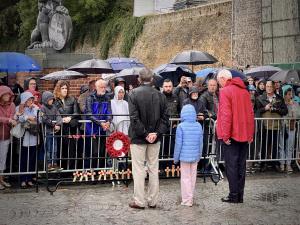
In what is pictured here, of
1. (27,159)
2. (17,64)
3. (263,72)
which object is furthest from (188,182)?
(263,72)

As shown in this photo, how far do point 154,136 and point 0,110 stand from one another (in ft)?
9.97

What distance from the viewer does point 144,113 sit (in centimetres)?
734

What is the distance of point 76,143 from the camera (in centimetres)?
938

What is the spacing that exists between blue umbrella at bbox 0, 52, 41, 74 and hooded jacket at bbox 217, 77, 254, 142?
584cm

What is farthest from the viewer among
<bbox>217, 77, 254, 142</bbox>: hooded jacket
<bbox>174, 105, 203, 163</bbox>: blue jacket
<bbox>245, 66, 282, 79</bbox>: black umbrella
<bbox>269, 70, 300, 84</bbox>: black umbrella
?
<bbox>245, 66, 282, 79</bbox>: black umbrella

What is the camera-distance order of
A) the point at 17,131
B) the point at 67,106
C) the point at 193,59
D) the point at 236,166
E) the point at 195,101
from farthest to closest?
the point at 193,59, the point at 195,101, the point at 67,106, the point at 17,131, the point at 236,166

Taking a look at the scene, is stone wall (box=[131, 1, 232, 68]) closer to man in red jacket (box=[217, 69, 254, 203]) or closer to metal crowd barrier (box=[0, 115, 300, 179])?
metal crowd barrier (box=[0, 115, 300, 179])

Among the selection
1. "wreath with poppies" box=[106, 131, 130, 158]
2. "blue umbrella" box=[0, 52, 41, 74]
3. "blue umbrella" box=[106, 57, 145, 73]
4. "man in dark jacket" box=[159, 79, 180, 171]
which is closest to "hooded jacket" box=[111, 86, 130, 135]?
"wreath with poppies" box=[106, 131, 130, 158]

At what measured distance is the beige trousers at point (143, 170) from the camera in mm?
7352

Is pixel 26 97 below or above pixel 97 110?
above

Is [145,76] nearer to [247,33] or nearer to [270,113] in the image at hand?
[270,113]

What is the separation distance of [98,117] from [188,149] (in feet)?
7.39

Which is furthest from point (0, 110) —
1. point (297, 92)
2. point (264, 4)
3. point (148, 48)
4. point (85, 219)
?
point (148, 48)

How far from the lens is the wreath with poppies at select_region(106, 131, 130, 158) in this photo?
8.66 meters
